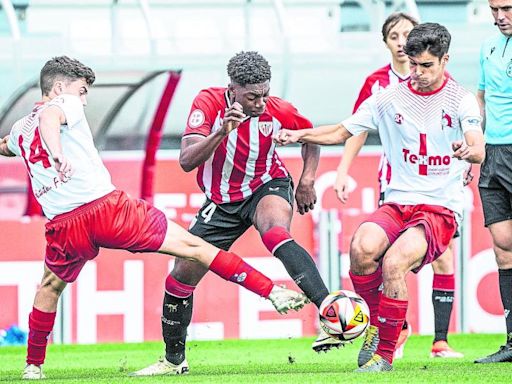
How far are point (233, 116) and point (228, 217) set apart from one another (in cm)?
105

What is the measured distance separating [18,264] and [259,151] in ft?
12.2

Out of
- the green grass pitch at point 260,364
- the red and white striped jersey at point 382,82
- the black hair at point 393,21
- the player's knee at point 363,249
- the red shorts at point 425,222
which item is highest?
the black hair at point 393,21

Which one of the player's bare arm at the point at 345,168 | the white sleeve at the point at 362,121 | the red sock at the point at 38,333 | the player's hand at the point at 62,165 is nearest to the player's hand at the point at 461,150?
the white sleeve at the point at 362,121

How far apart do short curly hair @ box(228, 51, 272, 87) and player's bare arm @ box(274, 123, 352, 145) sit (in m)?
0.33

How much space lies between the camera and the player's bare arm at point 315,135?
26.1 feet

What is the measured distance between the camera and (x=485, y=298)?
12.1m

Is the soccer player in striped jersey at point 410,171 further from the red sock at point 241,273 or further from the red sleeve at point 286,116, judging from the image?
the red sock at point 241,273

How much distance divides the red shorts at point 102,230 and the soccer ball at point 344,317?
100 cm

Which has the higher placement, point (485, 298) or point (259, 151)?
point (259, 151)

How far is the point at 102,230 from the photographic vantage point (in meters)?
7.76

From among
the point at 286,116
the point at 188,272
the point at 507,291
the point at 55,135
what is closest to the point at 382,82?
the point at 286,116

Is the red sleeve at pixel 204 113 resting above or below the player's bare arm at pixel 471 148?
above

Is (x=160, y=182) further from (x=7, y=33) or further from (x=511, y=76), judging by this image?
(x=511, y=76)

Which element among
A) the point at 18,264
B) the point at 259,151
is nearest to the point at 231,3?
the point at 18,264
